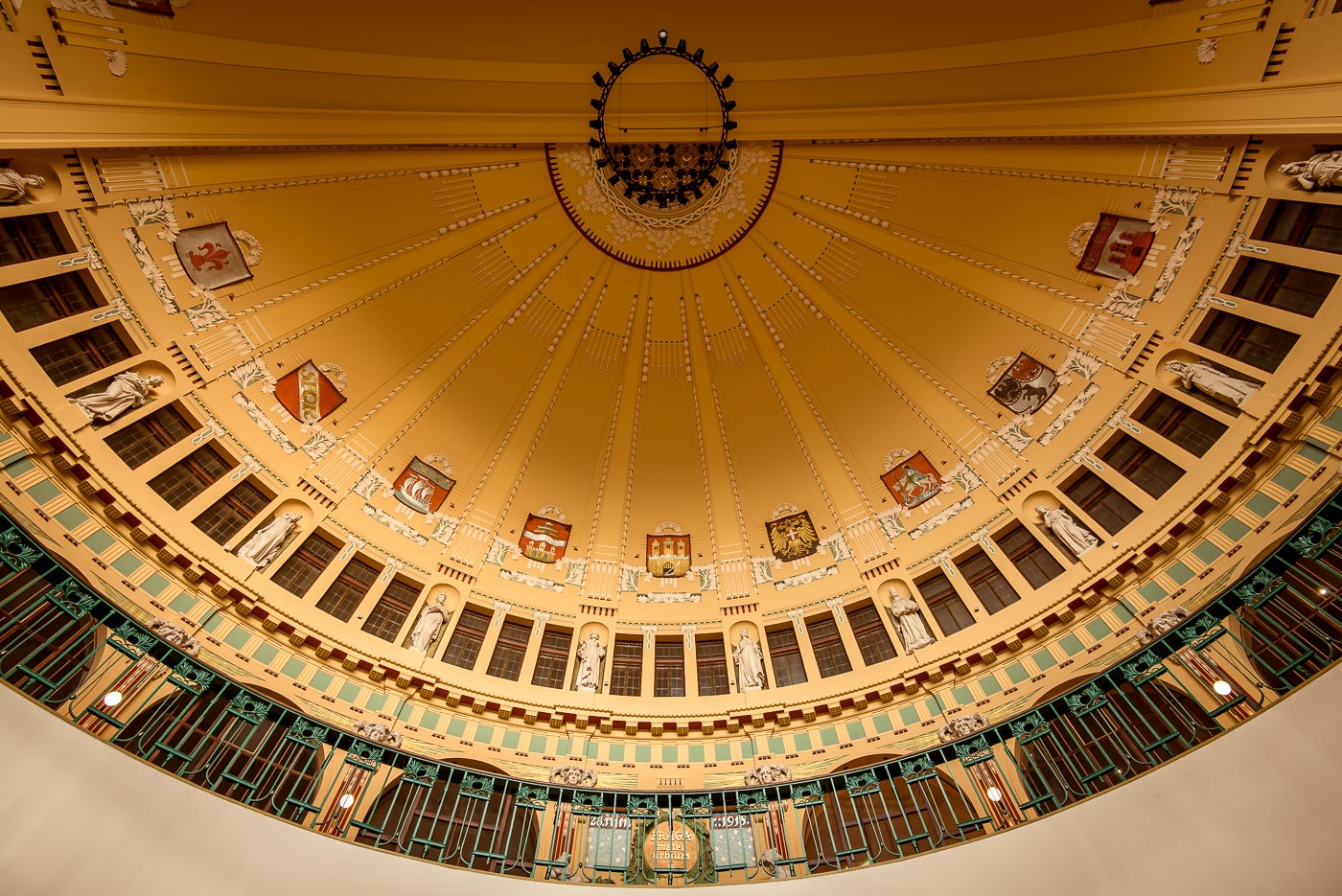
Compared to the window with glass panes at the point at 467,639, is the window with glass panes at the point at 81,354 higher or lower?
higher

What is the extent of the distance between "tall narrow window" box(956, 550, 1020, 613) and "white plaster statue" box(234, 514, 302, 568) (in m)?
15.3

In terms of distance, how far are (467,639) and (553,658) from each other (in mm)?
2100

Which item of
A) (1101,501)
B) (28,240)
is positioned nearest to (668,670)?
(1101,501)

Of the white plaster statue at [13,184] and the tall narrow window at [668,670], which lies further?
the tall narrow window at [668,670]

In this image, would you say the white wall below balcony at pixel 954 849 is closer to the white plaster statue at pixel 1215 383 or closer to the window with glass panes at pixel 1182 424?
the white plaster statue at pixel 1215 383

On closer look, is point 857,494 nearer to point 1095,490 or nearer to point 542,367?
point 1095,490

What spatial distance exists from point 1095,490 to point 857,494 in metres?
5.31

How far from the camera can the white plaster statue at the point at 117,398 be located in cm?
1338

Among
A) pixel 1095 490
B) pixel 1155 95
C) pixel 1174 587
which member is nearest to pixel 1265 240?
pixel 1155 95

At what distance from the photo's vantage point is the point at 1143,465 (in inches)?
580

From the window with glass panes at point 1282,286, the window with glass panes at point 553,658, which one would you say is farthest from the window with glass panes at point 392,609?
the window with glass panes at point 1282,286

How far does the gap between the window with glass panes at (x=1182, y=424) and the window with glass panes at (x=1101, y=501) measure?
1489mm

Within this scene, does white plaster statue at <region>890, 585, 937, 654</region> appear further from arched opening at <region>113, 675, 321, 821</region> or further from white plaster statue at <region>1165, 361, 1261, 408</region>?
arched opening at <region>113, 675, 321, 821</region>

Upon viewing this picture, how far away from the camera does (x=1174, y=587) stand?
12898 millimetres
